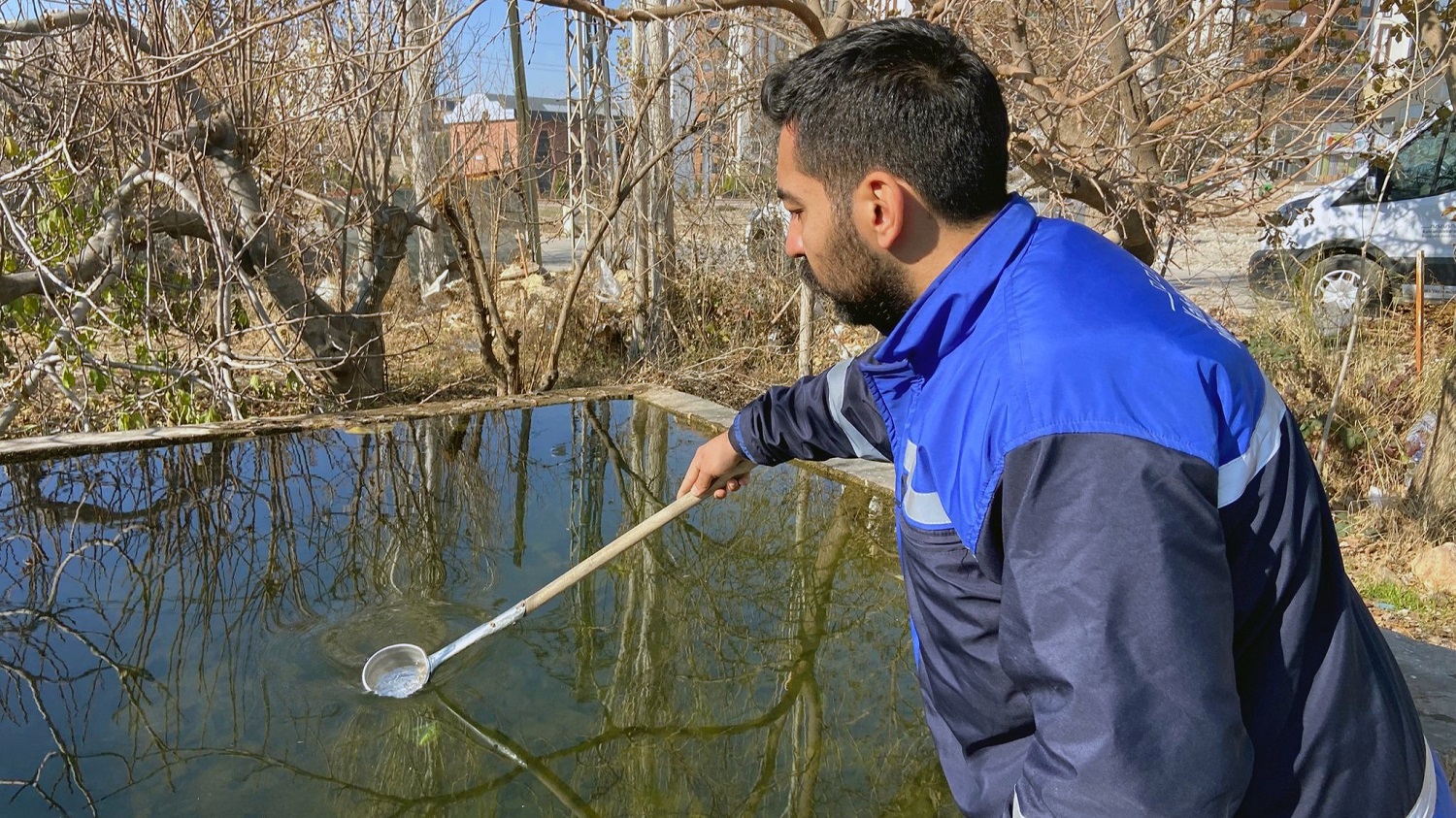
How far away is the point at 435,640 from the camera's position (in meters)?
2.82

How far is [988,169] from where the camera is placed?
43.2 inches

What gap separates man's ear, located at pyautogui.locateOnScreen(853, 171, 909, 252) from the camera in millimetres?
1098

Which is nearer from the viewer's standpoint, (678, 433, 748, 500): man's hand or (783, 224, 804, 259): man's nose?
(783, 224, 804, 259): man's nose

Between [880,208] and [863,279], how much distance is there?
98 millimetres

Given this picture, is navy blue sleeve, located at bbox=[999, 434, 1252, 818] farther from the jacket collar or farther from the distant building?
the distant building

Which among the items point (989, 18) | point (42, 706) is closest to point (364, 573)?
point (42, 706)

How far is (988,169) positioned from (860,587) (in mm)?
2247

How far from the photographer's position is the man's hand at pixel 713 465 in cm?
214

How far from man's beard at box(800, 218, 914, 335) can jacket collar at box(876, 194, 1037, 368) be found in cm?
7

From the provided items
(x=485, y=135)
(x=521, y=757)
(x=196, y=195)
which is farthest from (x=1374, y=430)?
(x=196, y=195)

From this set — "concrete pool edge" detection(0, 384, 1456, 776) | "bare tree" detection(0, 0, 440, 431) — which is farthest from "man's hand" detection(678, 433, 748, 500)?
"bare tree" detection(0, 0, 440, 431)

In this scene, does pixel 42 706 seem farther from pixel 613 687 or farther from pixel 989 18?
pixel 989 18

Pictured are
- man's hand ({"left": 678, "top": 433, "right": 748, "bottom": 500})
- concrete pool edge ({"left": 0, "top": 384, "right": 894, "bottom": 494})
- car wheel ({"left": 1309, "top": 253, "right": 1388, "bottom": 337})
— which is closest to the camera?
man's hand ({"left": 678, "top": 433, "right": 748, "bottom": 500})

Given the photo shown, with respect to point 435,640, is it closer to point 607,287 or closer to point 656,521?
point 656,521
